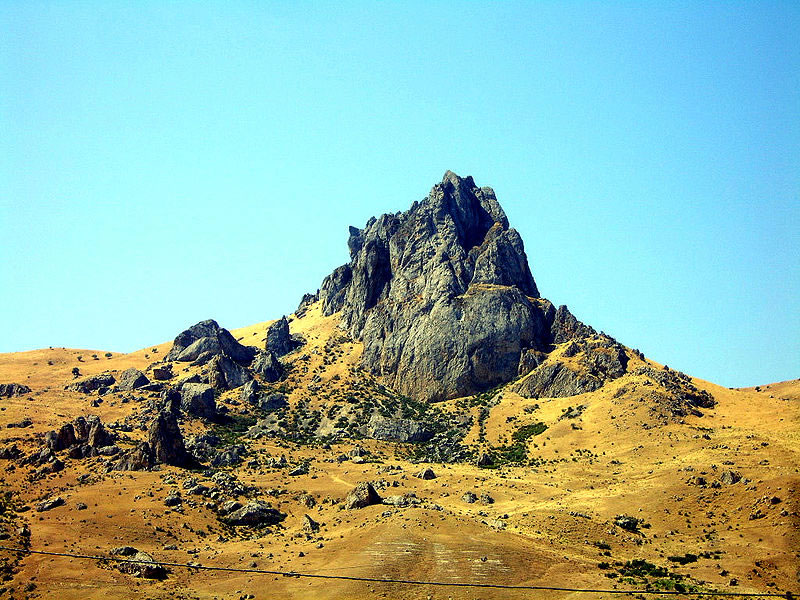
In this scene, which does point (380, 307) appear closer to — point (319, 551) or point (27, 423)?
point (27, 423)

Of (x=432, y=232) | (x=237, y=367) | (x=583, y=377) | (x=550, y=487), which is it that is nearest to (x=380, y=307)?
(x=432, y=232)

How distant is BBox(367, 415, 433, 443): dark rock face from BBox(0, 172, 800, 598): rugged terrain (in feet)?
1.20

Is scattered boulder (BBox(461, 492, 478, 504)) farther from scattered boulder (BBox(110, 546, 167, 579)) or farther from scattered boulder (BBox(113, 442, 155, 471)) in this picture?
scattered boulder (BBox(113, 442, 155, 471))

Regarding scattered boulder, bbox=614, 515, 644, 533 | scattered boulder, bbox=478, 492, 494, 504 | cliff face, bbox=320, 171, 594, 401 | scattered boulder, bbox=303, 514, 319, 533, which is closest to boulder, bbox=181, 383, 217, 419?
cliff face, bbox=320, 171, 594, 401

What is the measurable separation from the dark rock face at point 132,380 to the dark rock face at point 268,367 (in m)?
23.2

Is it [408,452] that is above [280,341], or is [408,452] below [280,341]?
below

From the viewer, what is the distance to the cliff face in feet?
486

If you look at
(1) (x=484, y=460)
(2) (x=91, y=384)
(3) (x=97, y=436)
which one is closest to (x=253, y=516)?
(3) (x=97, y=436)

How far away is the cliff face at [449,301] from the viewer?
148 m

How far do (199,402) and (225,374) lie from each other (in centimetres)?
2013

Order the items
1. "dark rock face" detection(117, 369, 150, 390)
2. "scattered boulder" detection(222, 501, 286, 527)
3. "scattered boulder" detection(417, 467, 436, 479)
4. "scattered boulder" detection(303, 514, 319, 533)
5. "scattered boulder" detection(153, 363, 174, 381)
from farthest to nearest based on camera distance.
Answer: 1. "scattered boulder" detection(153, 363, 174, 381)
2. "dark rock face" detection(117, 369, 150, 390)
3. "scattered boulder" detection(417, 467, 436, 479)
4. "scattered boulder" detection(222, 501, 286, 527)
5. "scattered boulder" detection(303, 514, 319, 533)

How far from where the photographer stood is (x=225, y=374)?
156 metres

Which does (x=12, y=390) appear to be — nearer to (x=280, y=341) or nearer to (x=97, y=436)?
(x=97, y=436)

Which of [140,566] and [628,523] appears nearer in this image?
[140,566]
